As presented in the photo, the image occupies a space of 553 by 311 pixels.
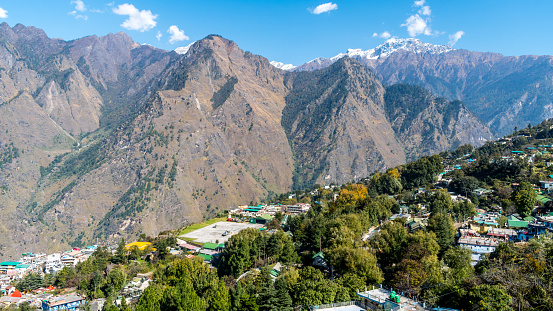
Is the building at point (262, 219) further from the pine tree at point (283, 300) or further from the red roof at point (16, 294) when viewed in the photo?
the pine tree at point (283, 300)

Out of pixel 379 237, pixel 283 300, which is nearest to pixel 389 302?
pixel 283 300

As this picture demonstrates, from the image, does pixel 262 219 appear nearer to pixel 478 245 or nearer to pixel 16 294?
pixel 16 294

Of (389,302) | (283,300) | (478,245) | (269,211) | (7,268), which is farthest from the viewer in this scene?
(269,211)

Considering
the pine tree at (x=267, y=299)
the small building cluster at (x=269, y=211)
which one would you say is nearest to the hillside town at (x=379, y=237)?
the pine tree at (x=267, y=299)

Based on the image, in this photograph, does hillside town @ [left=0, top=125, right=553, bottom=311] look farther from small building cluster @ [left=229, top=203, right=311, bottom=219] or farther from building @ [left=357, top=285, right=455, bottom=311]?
small building cluster @ [left=229, top=203, right=311, bottom=219]

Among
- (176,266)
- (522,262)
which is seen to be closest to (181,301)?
(176,266)

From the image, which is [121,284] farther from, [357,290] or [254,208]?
[254,208]


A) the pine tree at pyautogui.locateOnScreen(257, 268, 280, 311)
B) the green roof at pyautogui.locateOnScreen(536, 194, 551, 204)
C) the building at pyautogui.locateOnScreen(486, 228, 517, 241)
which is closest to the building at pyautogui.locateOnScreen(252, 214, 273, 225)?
the building at pyautogui.locateOnScreen(486, 228, 517, 241)
